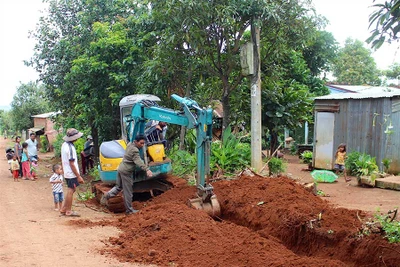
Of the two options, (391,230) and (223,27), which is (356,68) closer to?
(223,27)

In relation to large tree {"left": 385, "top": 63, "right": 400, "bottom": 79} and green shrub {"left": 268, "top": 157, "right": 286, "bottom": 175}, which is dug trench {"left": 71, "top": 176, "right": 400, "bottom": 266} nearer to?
green shrub {"left": 268, "top": 157, "right": 286, "bottom": 175}

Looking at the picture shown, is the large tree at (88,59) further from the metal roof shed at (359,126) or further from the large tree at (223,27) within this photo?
the metal roof shed at (359,126)

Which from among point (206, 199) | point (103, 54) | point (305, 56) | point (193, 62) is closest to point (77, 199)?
point (206, 199)

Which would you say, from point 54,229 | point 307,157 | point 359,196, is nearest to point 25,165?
point 54,229

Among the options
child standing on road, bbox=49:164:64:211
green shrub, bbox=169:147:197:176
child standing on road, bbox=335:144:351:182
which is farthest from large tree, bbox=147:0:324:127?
child standing on road, bbox=49:164:64:211

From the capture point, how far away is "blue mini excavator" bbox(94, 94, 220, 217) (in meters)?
8.95

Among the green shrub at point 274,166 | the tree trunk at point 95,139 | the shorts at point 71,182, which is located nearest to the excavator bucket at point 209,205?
the shorts at point 71,182

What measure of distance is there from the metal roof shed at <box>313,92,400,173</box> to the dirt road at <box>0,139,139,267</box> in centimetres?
897

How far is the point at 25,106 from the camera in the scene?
43.2 metres

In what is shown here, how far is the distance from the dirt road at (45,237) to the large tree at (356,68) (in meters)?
35.9

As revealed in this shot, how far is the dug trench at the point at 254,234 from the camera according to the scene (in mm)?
6219

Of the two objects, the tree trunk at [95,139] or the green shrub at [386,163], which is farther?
the tree trunk at [95,139]

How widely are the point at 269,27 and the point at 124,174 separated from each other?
6601 mm

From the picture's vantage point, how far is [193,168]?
12414mm
